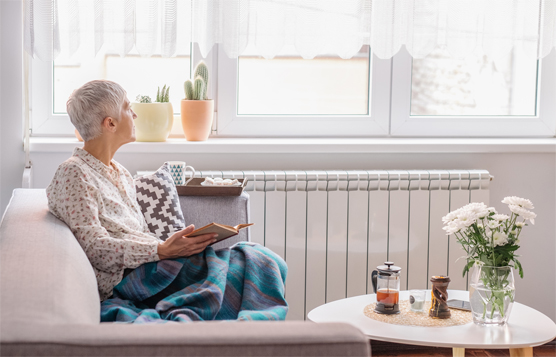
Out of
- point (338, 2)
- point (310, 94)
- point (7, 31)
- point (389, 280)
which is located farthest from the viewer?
point (310, 94)

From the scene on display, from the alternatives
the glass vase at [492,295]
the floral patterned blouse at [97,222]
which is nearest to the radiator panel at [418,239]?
the glass vase at [492,295]

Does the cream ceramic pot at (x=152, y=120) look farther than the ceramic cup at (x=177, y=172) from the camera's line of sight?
Yes

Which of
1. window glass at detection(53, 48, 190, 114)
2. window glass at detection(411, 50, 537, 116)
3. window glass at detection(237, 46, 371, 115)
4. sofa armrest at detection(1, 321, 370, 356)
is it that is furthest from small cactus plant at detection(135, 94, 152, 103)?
sofa armrest at detection(1, 321, 370, 356)

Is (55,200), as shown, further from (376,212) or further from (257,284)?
(376,212)

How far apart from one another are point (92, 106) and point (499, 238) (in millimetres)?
1252

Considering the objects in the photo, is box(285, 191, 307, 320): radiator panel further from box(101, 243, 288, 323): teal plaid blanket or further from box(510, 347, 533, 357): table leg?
box(510, 347, 533, 357): table leg

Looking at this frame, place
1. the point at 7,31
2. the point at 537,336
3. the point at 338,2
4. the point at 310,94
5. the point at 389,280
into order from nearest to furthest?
the point at 537,336
the point at 389,280
the point at 7,31
the point at 338,2
the point at 310,94

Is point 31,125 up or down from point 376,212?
up

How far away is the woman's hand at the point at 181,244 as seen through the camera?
68.6 inches

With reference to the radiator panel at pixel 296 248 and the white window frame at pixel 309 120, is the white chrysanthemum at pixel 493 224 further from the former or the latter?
the white window frame at pixel 309 120

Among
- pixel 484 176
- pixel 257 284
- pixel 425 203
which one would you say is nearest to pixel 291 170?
pixel 425 203

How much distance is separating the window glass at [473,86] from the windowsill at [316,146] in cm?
19

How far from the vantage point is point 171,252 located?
1745 millimetres

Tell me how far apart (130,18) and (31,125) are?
2.21ft
